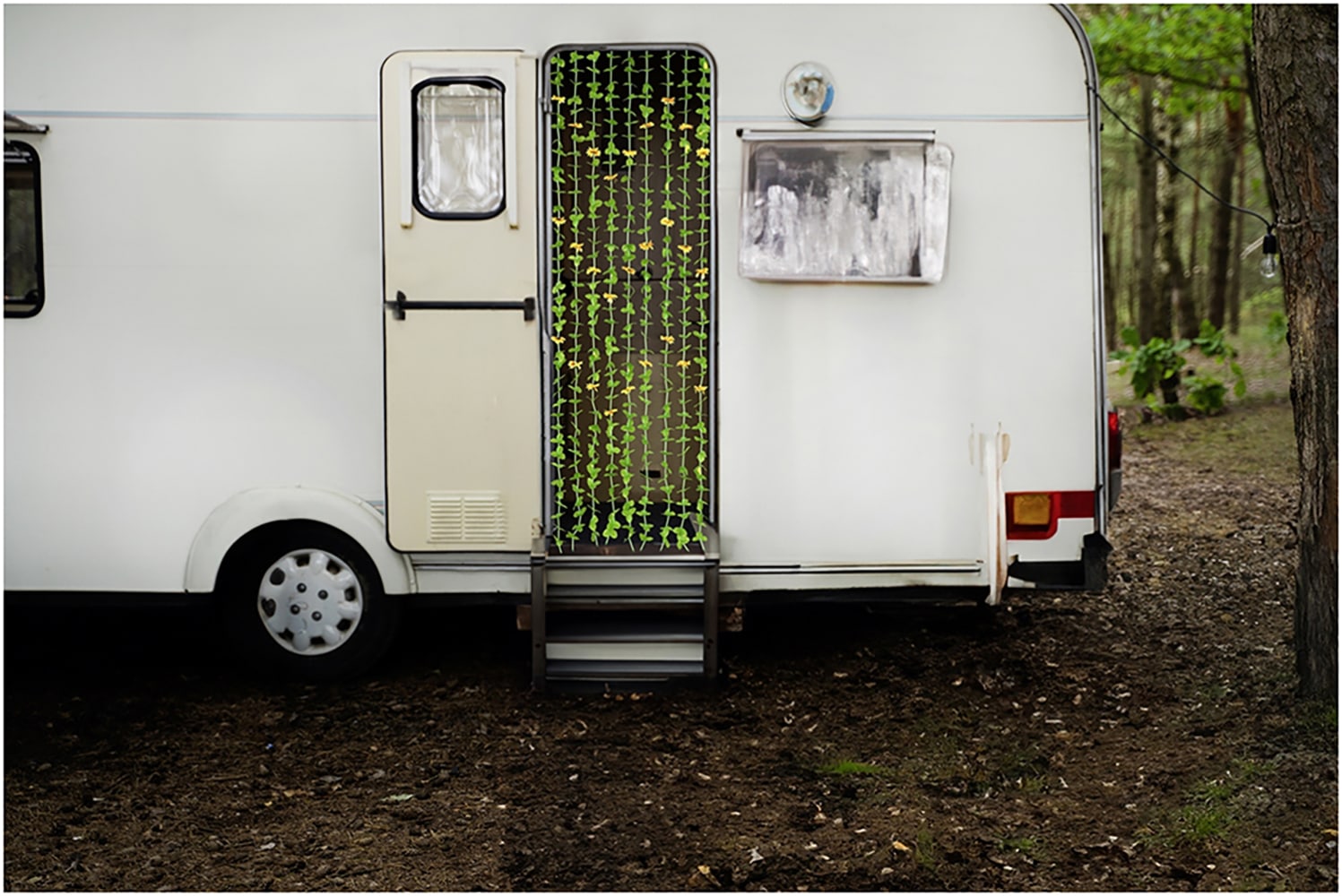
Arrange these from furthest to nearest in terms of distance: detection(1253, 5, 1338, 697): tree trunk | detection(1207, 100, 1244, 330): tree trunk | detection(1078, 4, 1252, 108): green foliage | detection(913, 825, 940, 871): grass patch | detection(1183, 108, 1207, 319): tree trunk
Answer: detection(1183, 108, 1207, 319): tree trunk, detection(1207, 100, 1244, 330): tree trunk, detection(1078, 4, 1252, 108): green foliage, detection(1253, 5, 1338, 697): tree trunk, detection(913, 825, 940, 871): grass patch

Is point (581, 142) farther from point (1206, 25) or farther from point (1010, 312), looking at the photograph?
point (1206, 25)

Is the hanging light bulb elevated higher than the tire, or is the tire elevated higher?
the hanging light bulb

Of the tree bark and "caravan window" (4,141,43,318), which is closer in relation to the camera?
"caravan window" (4,141,43,318)

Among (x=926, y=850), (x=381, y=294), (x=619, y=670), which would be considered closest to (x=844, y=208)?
(x=381, y=294)

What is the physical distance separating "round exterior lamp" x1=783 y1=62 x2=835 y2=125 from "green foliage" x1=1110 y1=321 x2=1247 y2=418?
7.78 m

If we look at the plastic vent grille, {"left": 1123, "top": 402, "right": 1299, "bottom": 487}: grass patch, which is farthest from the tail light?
{"left": 1123, "top": 402, "right": 1299, "bottom": 487}: grass patch

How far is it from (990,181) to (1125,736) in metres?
2.11

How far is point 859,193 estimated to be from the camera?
484 centimetres

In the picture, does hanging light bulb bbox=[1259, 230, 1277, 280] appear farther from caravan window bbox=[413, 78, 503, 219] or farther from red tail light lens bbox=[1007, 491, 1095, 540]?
caravan window bbox=[413, 78, 503, 219]

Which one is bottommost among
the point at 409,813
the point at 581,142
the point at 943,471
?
the point at 409,813

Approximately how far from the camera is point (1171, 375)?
11.6 meters

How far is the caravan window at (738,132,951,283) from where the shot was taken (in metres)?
4.82

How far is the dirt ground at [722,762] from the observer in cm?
369

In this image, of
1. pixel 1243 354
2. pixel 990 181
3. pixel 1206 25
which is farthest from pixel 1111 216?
pixel 990 181
